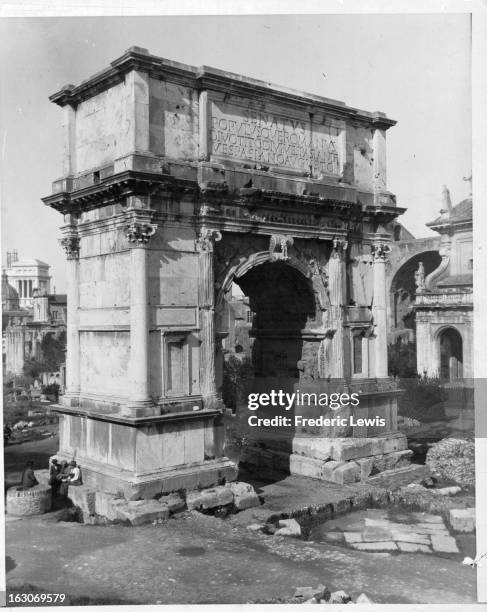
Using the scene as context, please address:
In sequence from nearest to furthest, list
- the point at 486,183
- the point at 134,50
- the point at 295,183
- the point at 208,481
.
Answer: the point at 486,183
the point at 134,50
the point at 208,481
the point at 295,183

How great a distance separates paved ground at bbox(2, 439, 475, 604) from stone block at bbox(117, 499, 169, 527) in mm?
169

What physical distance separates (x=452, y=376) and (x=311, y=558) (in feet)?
69.5

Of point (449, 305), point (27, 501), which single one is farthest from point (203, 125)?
point (449, 305)

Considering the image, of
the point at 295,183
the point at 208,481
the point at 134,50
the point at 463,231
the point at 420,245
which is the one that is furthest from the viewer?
the point at 420,245

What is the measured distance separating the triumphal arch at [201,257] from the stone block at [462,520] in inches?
121

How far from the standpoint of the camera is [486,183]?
10156 millimetres

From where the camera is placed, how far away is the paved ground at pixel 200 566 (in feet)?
31.2

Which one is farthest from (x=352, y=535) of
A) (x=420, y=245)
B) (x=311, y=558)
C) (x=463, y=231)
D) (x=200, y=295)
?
(x=420, y=245)

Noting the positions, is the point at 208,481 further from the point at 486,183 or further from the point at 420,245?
the point at 420,245

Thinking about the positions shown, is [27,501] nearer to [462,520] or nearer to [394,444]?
[462,520]

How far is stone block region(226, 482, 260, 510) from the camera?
13.3 m

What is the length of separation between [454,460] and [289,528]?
19.5ft

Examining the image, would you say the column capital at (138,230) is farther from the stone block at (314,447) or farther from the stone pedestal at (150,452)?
the stone block at (314,447)

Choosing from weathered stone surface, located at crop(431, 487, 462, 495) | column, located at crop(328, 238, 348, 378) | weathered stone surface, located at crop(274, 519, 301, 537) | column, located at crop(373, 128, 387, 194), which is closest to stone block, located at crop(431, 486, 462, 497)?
weathered stone surface, located at crop(431, 487, 462, 495)
